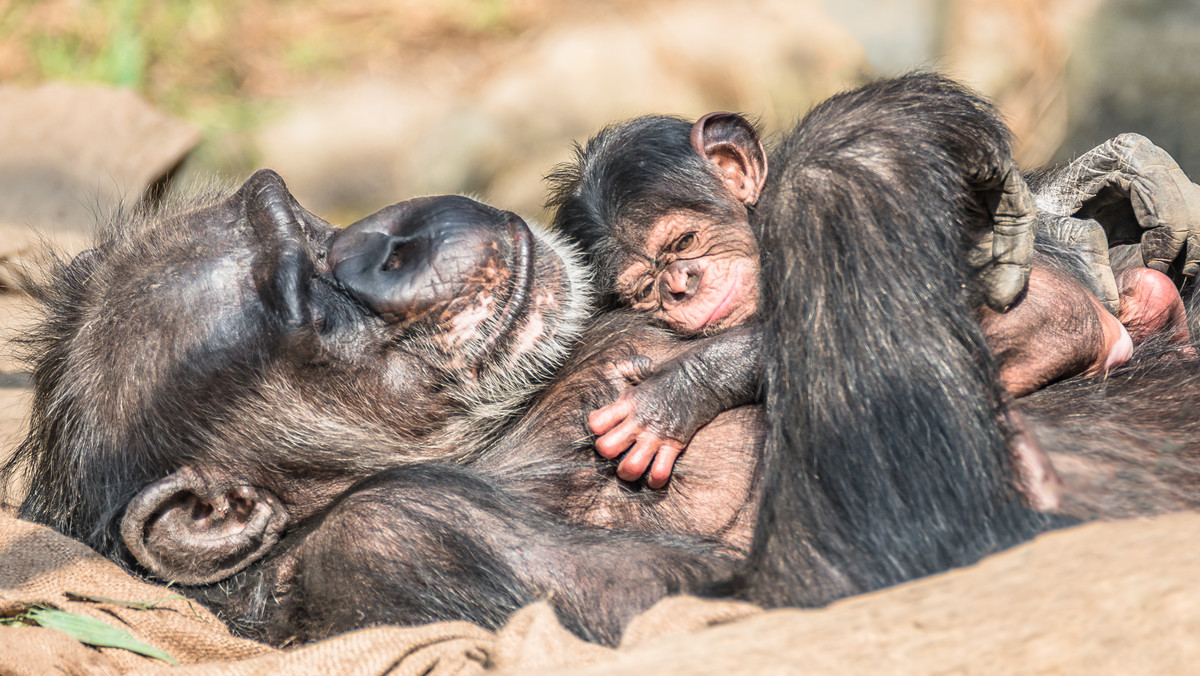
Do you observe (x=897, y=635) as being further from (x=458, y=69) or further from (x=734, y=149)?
(x=458, y=69)

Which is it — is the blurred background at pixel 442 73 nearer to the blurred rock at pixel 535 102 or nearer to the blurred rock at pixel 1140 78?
the blurred rock at pixel 535 102

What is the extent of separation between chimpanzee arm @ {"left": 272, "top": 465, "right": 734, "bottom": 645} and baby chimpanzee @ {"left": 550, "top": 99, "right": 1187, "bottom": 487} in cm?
33

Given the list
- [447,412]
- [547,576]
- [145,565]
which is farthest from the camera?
[447,412]

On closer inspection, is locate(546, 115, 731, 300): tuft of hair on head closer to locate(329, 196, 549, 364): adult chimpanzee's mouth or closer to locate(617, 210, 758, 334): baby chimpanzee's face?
locate(617, 210, 758, 334): baby chimpanzee's face

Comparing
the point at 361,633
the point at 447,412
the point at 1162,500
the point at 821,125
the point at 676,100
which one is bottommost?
the point at 361,633

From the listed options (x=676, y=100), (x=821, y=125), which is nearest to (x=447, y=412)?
(x=821, y=125)

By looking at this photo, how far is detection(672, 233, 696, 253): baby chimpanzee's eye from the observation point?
3361 millimetres

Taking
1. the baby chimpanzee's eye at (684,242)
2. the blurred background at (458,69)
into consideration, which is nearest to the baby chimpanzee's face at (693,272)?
the baby chimpanzee's eye at (684,242)

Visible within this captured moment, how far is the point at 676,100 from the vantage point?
8.02m

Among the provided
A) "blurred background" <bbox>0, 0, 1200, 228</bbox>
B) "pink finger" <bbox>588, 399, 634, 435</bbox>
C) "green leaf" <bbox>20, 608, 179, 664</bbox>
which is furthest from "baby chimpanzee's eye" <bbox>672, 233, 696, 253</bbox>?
"blurred background" <bbox>0, 0, 1200, 228</bbox>

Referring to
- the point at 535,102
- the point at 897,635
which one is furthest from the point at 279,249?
the point at 535,102

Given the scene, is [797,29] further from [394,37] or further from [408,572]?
[408,572]

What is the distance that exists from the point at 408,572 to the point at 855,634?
117cm

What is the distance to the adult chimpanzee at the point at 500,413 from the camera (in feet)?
7.68
